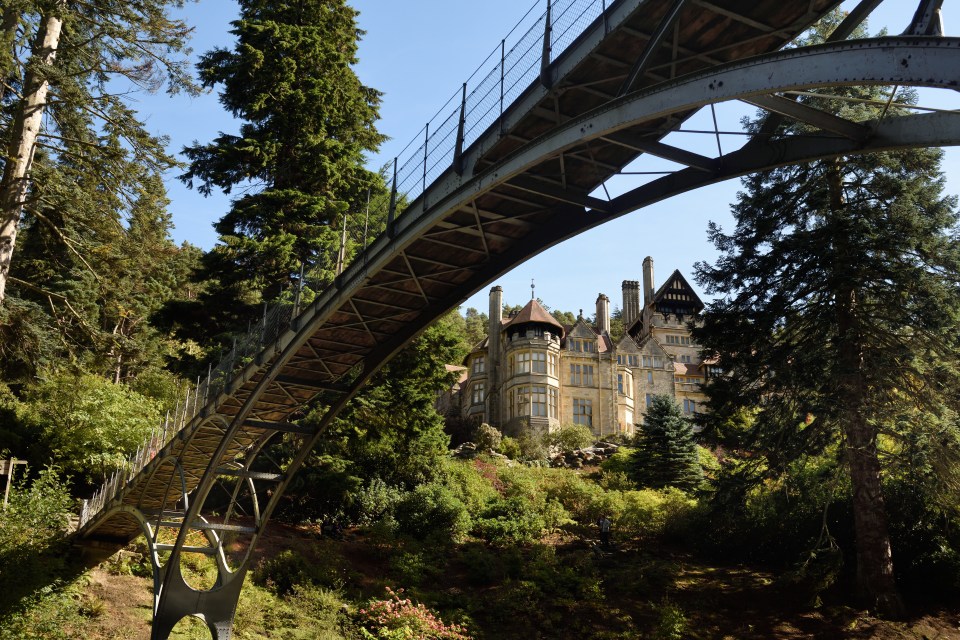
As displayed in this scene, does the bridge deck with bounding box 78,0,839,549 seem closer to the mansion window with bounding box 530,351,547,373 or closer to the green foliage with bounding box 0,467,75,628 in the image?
the green foliage with bounding box 0,467,75,628

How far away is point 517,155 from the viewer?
33.1 ft

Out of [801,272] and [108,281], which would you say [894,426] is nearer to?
[801,272]

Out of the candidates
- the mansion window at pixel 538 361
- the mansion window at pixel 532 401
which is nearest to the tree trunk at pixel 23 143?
the mansion window at pixel 532 401

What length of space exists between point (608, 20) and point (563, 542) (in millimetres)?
21217

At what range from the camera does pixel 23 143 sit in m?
18.5

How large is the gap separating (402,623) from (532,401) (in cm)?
2869

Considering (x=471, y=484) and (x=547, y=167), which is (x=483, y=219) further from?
(x=471, y=484)

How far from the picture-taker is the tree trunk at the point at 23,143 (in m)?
18.0

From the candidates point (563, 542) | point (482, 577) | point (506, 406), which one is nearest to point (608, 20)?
point (482, 577)

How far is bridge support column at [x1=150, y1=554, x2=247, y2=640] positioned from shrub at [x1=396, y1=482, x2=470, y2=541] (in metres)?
10.7

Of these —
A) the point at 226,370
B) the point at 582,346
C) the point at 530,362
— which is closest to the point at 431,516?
the point at 226,370

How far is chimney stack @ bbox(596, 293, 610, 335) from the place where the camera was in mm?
56537

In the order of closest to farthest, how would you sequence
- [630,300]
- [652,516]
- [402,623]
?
[402,623]
[652,516]
[630,300]

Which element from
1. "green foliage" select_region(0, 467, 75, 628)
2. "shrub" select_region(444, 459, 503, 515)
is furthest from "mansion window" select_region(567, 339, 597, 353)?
"green foliage" select_region(0, 467, 75, 628)
